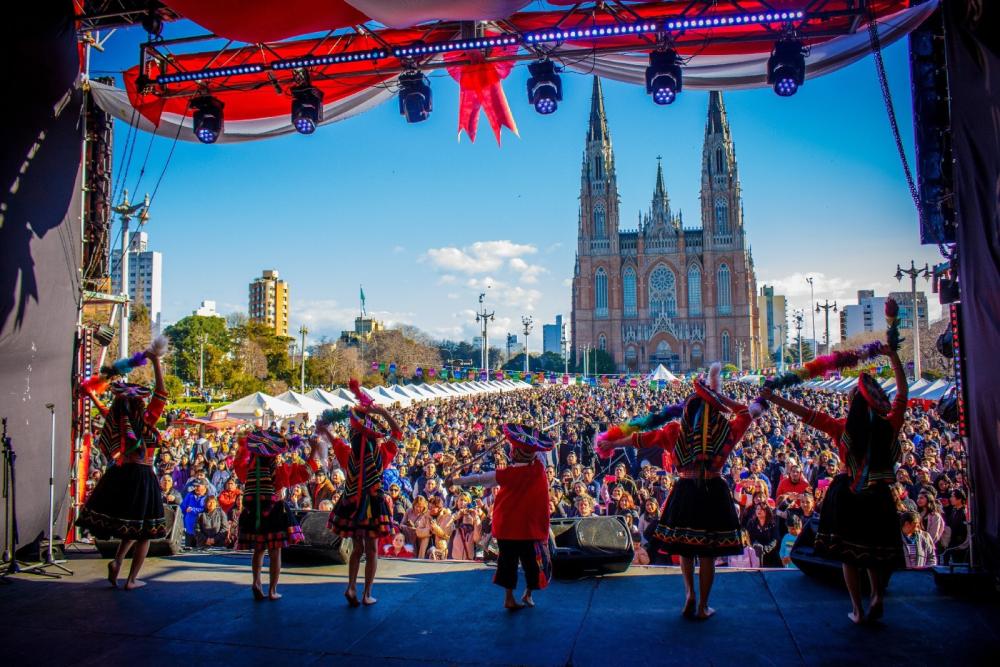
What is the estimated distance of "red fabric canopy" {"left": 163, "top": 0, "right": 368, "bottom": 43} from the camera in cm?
546

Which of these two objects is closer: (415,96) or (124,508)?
(124,508)

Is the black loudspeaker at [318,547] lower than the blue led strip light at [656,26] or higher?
lower

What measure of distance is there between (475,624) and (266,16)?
510 cm

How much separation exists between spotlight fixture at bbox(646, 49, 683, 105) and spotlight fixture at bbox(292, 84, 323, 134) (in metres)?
3.38

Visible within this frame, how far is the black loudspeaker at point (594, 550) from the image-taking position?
510 centimetres

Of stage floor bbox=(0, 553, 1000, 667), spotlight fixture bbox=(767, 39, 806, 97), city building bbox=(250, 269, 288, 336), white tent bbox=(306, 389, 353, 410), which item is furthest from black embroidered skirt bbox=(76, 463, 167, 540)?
city building bbox=(250, 269, 288, 336)

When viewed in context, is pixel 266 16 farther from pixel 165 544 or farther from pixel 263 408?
pixel 263 408

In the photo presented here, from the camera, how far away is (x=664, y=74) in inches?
246

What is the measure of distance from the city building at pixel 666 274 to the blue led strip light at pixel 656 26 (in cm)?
7574

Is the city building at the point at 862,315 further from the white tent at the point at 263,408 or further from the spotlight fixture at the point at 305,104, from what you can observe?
the spotlight fixture at the point at 305,104

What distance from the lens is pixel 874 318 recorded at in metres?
80.2

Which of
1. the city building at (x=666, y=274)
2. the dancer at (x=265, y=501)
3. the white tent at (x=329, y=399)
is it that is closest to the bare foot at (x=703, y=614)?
the dancer at (x=265, y=501)

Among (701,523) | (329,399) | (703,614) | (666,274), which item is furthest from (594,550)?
(666,274)

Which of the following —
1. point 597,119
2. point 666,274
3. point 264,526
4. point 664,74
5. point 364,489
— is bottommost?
point 264,526
